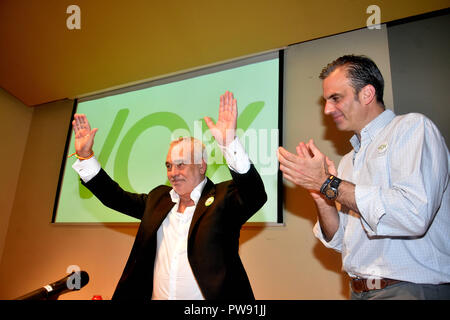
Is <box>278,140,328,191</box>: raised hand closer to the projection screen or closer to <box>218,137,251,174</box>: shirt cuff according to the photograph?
<box>218,137,251,174</box>: shirt cuff

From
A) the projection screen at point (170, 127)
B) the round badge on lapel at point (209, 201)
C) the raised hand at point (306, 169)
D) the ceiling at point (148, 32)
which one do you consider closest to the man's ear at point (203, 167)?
the round badge on lapel at point (209, 201)

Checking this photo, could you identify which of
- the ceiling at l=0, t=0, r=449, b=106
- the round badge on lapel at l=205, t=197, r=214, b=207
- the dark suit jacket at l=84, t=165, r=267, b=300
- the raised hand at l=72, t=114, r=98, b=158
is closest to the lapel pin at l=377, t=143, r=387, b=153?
the dark suit jacket at l=84, t=165, r=267, b=300

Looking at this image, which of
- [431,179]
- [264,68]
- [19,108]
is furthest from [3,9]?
[431,179]

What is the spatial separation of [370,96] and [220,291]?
115cm

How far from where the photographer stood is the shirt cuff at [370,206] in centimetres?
A: 122

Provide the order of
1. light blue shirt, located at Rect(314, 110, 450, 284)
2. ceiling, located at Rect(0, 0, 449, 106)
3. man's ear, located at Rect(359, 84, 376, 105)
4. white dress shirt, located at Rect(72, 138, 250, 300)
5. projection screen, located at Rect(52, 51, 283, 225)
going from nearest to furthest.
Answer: light blue shirt, located at Rect(314, 110, 450, 284), man's ear, located at Rect(359, 84, 376, 105), white dress shirt, located at Rect(72, 138, 250, 300), ceiling, located at Rect(0, 0, 449, 106), projection screen, located at Rect(52, 51, 283, 225)

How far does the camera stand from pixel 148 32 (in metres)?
3.00

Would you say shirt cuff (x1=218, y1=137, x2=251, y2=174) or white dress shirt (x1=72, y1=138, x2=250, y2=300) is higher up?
shirt cuff (x1=218, y1=137, x2=251, y2=174)

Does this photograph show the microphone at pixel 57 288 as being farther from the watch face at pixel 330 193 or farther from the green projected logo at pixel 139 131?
the green projected logo at pixel 139 131

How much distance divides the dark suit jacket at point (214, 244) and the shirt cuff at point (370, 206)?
583mm

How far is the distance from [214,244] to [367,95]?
103 cm

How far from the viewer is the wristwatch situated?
1.36m

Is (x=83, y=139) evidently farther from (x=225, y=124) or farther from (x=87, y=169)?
(x=225, y=124)

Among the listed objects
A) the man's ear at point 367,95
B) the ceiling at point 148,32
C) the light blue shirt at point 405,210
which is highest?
the ceiling at point 148,32
